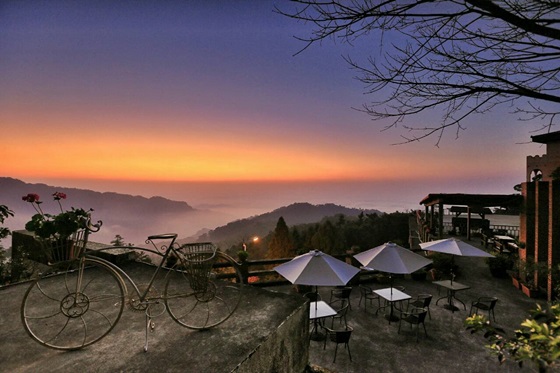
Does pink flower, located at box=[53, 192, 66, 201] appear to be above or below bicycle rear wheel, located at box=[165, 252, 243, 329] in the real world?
above

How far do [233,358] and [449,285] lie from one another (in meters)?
9.03

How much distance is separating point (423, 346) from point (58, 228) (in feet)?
25.5

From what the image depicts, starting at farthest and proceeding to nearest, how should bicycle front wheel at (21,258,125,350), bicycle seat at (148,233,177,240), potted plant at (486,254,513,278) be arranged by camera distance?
potted plant at (486,254,513,278) → bicycle seat at (148,233,177,240) → bicycle front wheel at (21,258,125,350)

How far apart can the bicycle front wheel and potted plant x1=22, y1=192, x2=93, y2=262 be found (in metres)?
0.17

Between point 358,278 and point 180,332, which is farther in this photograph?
point 358,278

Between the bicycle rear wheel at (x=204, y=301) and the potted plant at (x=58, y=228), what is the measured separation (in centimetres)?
109

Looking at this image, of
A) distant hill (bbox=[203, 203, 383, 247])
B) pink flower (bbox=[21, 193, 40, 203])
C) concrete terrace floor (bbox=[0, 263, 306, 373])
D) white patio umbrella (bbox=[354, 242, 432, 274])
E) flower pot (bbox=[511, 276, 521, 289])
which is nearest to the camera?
concrete terrace floor (bbox=[0, 263, 306, 373])

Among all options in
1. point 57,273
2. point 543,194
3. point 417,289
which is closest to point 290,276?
point 57,273

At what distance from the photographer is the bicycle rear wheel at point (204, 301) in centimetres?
311

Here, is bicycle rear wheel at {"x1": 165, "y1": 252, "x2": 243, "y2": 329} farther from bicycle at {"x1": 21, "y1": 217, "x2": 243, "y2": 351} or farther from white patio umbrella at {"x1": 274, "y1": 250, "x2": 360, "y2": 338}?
white patio umbrella at {"x1": 274, "y1": 250, "x2": 360, "y2": 338}

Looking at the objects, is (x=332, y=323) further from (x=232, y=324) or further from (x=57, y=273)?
(x=57, y=273)

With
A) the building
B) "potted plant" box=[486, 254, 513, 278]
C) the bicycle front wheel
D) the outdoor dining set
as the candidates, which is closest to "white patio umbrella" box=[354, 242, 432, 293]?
the outdoor dining set

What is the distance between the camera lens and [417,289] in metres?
11.4

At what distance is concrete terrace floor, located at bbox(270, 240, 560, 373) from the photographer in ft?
20.6
